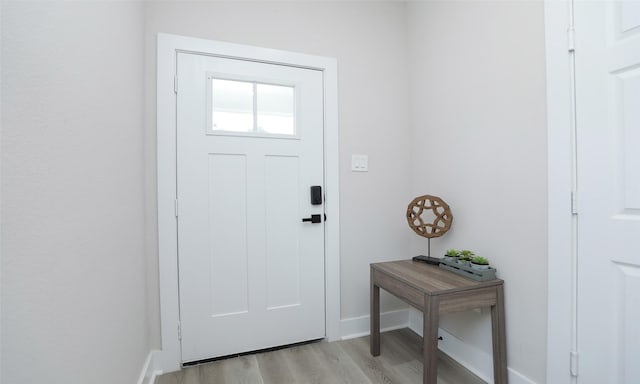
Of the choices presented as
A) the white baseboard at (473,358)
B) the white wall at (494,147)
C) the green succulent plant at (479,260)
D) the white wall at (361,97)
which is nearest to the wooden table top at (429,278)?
the green succulent plant at (479,260)

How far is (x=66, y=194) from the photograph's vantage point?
0.78 m

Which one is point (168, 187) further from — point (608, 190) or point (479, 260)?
point (608, 190)

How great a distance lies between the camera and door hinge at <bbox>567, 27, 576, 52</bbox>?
123cm

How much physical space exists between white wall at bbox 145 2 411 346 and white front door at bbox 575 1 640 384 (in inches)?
46.6

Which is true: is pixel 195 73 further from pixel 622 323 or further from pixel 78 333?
pixel 622 323

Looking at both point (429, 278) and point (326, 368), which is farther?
point (326, 368)

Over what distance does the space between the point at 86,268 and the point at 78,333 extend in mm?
186

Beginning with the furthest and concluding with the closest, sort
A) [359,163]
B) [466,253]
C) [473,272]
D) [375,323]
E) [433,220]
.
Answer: [359,163] → [433,220] → [375,323] → [466,253] → [473,272]

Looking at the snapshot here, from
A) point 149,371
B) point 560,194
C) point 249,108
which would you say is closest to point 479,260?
point 560,194

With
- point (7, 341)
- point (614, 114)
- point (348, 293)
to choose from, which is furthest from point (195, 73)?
point (614, 114)

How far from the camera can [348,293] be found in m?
2.16

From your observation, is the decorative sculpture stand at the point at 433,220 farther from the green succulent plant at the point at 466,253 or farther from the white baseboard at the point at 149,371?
the white baseboard at the point at 149,371

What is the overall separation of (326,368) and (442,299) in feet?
2.83

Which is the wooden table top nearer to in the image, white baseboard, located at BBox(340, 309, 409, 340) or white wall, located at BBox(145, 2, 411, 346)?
white wall, located at BBox(145, 2, 411, 346)
